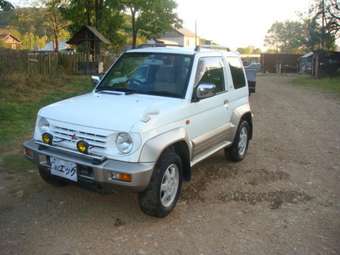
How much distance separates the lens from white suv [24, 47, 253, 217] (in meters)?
3.94

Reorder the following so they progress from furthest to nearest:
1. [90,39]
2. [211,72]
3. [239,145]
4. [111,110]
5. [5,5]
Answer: [90,39], [5,5], [239,145], [211,72], [111,110]

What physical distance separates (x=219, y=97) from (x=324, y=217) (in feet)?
6.79

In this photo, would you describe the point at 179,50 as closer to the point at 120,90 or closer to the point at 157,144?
the point at 120,90

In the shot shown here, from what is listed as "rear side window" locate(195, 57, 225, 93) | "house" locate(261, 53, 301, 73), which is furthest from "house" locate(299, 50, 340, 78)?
"rear side window" locate(195, 57, 225, 93)

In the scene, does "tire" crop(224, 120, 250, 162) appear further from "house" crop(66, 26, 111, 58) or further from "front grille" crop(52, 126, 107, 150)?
"house" crop(66, 26, 111, 58)

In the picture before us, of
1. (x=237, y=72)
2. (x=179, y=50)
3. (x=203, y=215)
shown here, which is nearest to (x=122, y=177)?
(x=203, y=215)

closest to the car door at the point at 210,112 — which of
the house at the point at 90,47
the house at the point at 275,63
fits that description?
the house at the point at 90,47

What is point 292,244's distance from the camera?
3941 millimetres

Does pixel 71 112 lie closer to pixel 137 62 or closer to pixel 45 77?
pixel 137 62

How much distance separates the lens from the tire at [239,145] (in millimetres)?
6414

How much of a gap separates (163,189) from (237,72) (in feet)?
9.36

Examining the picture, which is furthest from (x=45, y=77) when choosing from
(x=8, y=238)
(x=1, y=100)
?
(x=8, y=238)

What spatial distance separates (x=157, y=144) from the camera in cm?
407

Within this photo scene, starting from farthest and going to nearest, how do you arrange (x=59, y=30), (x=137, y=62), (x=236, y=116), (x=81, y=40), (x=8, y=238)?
(x=59, y=30) < (x=81, y=40) < (x=236, y=116) < (x=137, y=62) < (x=8, y=238)
